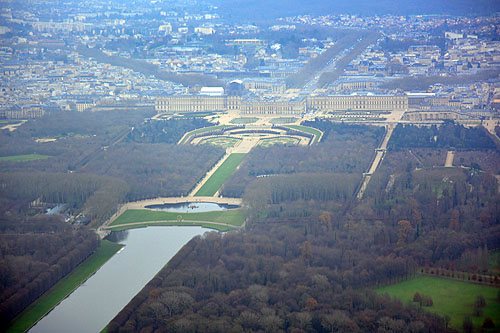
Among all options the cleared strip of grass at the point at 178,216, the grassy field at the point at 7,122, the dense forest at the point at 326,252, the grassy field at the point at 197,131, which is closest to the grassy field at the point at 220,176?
the dense forest at the point at 326,252

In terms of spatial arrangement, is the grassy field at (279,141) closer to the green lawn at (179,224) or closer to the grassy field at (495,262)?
Result: the green lawn at (179,224)

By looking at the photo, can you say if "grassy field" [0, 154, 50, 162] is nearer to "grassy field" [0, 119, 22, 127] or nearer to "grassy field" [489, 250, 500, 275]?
"grassy field" [0, 119, 22, 127]

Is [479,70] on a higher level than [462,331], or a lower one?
higher

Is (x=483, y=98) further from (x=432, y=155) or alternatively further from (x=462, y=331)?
(x=462, y=331)

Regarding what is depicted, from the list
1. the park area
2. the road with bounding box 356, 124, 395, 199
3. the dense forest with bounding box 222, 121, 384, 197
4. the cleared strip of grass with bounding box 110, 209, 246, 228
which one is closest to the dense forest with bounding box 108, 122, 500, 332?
the dense forest with bounding box 222, 121, 384, 197

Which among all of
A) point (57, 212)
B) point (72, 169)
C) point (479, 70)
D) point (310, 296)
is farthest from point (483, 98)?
point (310, 296)

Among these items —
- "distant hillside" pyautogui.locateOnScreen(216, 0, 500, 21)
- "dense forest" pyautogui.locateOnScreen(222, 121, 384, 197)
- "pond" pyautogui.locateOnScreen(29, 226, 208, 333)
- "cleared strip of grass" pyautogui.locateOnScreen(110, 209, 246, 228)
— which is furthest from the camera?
"distant hillside" pyautogui.locateOnScreen(216, 0, 500, 21)

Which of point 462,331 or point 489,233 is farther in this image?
point 489,233
